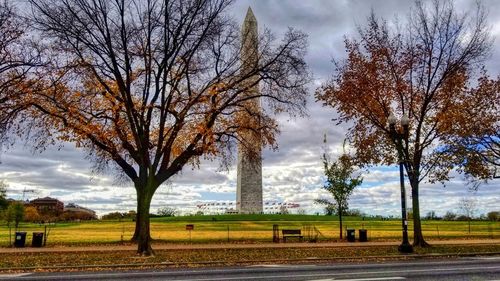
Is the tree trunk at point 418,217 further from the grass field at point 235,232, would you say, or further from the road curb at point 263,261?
the grass field at point 235,232

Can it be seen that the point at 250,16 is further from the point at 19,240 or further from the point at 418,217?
the point at 19,240

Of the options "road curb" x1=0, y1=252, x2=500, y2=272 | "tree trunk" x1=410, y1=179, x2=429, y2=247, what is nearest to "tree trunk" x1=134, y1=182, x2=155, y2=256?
"road curb" x1=0, y1=252, x2=500, y2=272

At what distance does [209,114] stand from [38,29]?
370 inches

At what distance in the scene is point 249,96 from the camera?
30000mm

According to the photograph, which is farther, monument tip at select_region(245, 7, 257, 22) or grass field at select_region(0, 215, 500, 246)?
monument tip at select_region(245, 7, 257, 22)

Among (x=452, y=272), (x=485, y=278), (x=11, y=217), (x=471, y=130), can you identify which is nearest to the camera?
(x=485, y=278)

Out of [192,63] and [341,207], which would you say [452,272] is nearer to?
[192,63]

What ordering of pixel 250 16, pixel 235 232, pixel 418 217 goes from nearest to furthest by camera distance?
pixel 418 217, pixel 250 16, pixel 235 232

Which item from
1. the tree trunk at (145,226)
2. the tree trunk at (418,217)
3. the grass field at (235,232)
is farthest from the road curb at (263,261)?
the grass field at (235,232)

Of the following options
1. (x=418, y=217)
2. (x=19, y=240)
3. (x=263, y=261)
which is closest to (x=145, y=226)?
(x=263, y=261)

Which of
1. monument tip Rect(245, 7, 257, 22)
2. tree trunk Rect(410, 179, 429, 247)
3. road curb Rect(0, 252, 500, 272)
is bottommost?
road curb Rect(0, 252, 500, 272)

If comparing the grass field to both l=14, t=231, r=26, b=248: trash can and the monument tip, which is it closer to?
l=14, t=231, r=26, b=248: trash can

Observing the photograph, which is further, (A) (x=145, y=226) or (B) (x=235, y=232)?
(B) (x=235, y=232)

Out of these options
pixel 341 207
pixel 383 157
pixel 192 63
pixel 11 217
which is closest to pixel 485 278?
pixel 383 157
